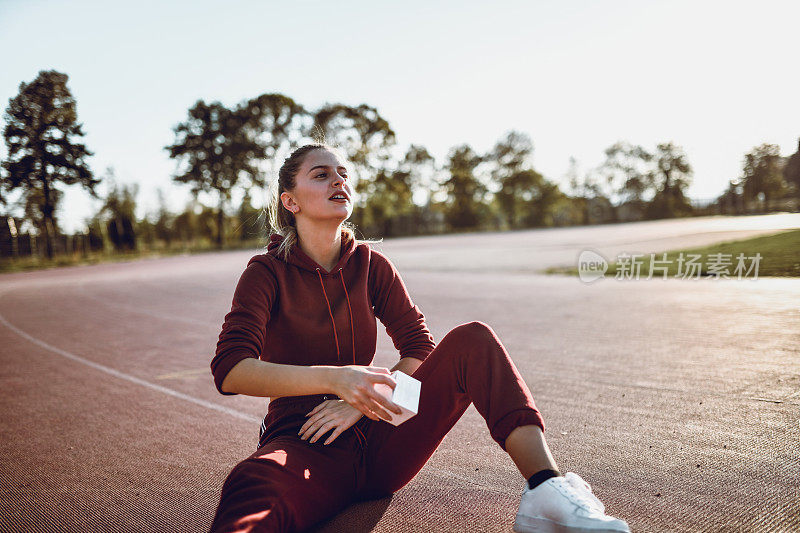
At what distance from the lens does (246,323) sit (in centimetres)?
201

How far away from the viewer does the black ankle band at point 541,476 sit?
1.71 metres

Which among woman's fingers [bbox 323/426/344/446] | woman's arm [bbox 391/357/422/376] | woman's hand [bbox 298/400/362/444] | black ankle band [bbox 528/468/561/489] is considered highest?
woman's arm [bbox 391/357/422/376]

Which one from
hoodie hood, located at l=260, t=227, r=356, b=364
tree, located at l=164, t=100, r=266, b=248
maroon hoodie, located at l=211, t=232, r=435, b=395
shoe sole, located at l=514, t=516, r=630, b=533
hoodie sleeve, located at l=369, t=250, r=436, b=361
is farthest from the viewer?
tree, located at l=164, t=100, r=266, b=248

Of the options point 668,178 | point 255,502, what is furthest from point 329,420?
point 668,178

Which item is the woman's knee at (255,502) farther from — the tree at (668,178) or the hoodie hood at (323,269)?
the tree at (668,178)

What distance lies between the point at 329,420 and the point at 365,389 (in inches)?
10.6

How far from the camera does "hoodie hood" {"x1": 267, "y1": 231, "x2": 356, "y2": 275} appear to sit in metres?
2.28

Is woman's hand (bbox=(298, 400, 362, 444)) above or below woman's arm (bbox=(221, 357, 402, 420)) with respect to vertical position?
below

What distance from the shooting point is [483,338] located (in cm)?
199

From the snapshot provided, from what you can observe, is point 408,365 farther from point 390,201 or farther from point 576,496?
point 390,201

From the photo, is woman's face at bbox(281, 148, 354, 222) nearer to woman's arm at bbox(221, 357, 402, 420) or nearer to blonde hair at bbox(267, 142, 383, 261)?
blonde hair at bbox(267, 142, 383, 261)

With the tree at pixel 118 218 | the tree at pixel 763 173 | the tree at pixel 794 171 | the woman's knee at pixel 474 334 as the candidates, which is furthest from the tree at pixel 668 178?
the woman's knee at pixel 474 334

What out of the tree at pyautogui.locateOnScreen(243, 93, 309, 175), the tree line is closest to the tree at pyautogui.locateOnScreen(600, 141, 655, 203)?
the tree line

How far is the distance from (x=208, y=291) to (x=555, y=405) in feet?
34.4
